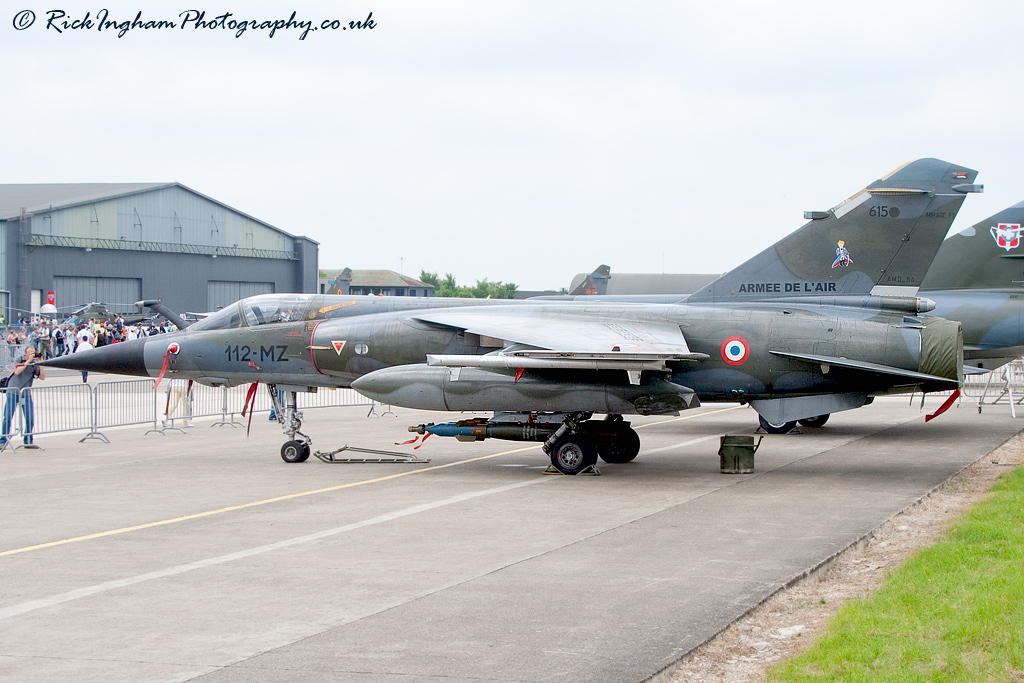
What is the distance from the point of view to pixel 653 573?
8.21m

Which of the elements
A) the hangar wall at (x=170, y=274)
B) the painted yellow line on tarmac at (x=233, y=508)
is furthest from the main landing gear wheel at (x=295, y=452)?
the hangar wall at (x=170, y=274)

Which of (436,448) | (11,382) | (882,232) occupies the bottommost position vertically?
(436,448)

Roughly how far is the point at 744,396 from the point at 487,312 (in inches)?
161

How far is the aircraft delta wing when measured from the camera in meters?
19.6

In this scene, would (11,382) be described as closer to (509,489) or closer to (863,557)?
(509,489)

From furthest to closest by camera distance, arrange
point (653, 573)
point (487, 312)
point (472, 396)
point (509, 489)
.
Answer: point (487, 312), point (472, 396), point (509, 489), point (653, 573)

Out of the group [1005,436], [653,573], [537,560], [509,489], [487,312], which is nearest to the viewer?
[653,573]

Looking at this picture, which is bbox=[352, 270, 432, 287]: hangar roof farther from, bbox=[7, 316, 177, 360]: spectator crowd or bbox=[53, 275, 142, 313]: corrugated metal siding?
bbox=[7, 316, 177, 360]: spectator crowd

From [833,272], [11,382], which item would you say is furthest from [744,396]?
[11,382]

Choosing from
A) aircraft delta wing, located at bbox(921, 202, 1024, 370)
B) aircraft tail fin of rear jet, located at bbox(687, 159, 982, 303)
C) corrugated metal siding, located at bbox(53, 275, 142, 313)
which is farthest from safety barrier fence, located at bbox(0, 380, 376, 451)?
corrugated metal siding, located at bbox(53, 275, 142, 313)

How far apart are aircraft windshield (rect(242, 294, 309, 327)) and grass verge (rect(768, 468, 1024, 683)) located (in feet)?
35.8

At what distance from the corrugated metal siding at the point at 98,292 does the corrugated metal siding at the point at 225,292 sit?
15.3ft

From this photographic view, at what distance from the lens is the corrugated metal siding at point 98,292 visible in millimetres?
56312

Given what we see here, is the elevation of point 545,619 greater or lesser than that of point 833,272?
lesser
